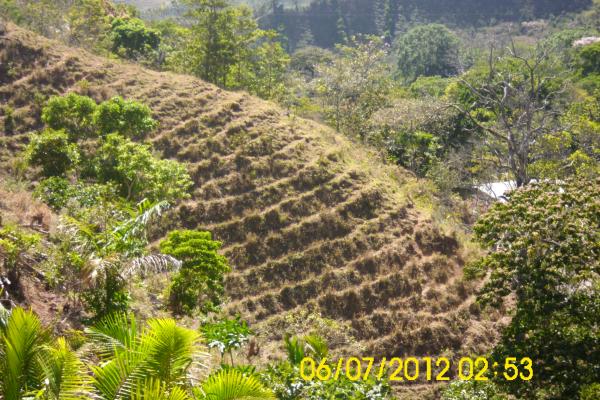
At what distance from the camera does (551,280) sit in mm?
9453

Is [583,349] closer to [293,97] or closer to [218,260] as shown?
[218,260]

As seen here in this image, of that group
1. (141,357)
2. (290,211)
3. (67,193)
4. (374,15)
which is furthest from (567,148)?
(374,15)

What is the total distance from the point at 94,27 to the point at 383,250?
70.2 feet

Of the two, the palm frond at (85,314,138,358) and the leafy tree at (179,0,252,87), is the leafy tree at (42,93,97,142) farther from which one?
the palm frond at (85,314,138,358)

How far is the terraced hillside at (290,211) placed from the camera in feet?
46.3

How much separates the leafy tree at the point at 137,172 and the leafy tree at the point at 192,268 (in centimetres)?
277

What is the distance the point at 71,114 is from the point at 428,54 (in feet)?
172

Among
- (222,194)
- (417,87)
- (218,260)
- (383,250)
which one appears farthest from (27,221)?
(417,87)

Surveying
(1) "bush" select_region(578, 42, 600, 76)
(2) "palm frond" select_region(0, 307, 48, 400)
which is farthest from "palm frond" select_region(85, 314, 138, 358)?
(1) "bush" select_region(578, 42, 600, 76)

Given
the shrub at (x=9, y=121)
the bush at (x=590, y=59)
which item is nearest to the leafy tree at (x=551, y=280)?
the shrub at (x=9, y=121)

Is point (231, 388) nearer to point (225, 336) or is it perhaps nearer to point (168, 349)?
point (168, 349)

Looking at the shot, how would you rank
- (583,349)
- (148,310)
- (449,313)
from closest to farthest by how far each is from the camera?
(583,349)
(148,310)
(449,313)

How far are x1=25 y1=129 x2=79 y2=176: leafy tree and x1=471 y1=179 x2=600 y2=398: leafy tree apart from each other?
10942 millimetres

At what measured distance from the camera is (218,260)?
34.4ft
